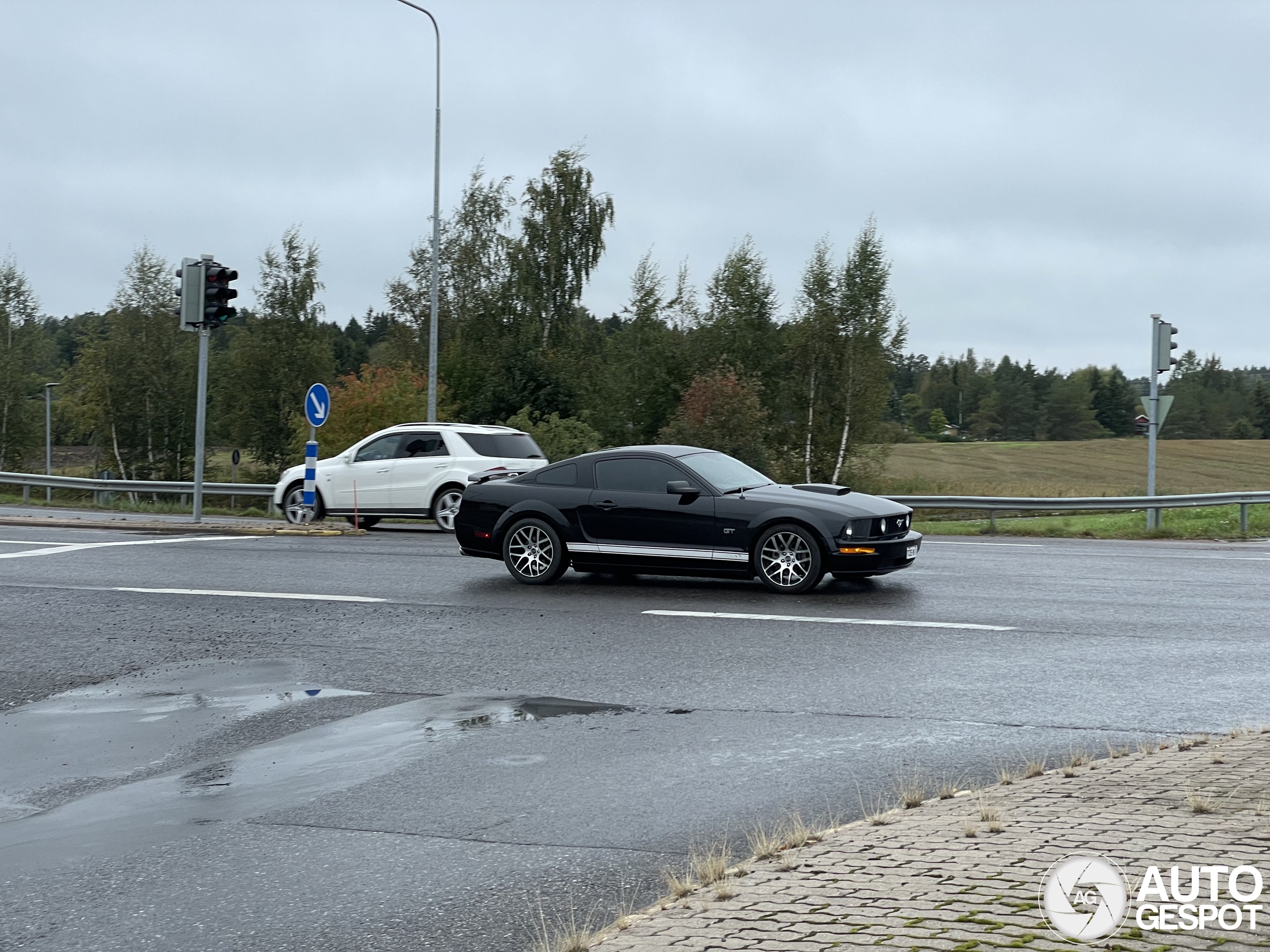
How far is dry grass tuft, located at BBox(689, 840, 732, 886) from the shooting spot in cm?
432

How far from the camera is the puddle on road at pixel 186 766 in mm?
5445

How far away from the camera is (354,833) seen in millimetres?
5262

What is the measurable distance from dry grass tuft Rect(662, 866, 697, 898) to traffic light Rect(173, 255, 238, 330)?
18.7m

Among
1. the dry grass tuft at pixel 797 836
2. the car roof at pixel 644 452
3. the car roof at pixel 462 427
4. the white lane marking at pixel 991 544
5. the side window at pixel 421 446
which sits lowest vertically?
the dry grass tuft at pixel 797 836

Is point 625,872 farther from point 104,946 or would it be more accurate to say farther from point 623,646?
point 623,646

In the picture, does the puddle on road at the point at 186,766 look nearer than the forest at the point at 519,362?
Yes

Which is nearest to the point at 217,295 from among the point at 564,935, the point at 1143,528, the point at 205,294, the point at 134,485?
the point at 205,294

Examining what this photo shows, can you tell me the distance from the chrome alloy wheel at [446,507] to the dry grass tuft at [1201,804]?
54.1 feet

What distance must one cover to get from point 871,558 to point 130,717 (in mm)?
7021

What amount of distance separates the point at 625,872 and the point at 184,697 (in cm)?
456

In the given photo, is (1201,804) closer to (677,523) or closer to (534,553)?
(677,523)

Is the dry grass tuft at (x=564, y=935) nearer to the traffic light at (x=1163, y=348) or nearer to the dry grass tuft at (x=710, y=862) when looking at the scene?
the dry grass tuft at (x=710, y=862)

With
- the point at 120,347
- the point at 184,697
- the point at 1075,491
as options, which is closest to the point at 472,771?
the point at 184,697

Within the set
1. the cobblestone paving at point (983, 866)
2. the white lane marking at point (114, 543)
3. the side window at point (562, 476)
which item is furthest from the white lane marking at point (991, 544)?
the cobblestone paving at point (983, 866)
